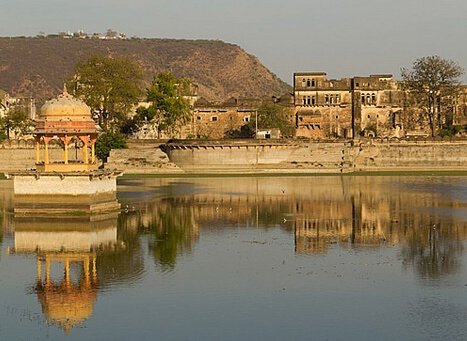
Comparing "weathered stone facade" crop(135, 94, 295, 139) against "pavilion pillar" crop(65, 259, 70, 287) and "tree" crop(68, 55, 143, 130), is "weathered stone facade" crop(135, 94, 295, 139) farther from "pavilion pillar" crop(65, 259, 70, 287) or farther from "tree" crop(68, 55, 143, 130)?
"pavilion pillar" crop(65, 259, 70, 287)

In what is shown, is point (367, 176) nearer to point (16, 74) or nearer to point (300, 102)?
point (300, 102)

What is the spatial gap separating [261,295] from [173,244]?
9.51m

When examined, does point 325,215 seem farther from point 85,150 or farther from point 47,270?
point 47,270

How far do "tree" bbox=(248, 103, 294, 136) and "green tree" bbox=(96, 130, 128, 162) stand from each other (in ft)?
48.2

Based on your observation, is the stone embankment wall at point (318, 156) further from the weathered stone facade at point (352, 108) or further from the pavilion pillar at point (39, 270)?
the pavilion pillar at point (39, 270)

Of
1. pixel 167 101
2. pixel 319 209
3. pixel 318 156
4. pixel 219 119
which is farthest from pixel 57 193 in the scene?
pixel 219 119

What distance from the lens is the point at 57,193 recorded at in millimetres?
40094

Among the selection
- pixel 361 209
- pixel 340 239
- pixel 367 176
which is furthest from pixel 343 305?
pixel 367 176

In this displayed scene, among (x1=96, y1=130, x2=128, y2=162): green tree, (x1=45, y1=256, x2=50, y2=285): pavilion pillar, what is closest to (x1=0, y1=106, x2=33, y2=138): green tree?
(x1=96, y1=130, x2=128, y2=162): green tree

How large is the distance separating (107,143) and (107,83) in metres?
6.31

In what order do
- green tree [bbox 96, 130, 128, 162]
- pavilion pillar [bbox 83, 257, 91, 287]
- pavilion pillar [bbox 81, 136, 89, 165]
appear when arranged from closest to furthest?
pavilion pillar [bbox 83, 257, 91, 287] → pavilion pillar [bbox 81, 136, 89, 165] → green tree [bbox 96, 130, 128, 162]

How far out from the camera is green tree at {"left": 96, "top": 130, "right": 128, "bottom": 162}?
248ft

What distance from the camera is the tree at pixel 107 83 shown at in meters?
79.6

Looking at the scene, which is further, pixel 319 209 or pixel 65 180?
pixel 319 209
